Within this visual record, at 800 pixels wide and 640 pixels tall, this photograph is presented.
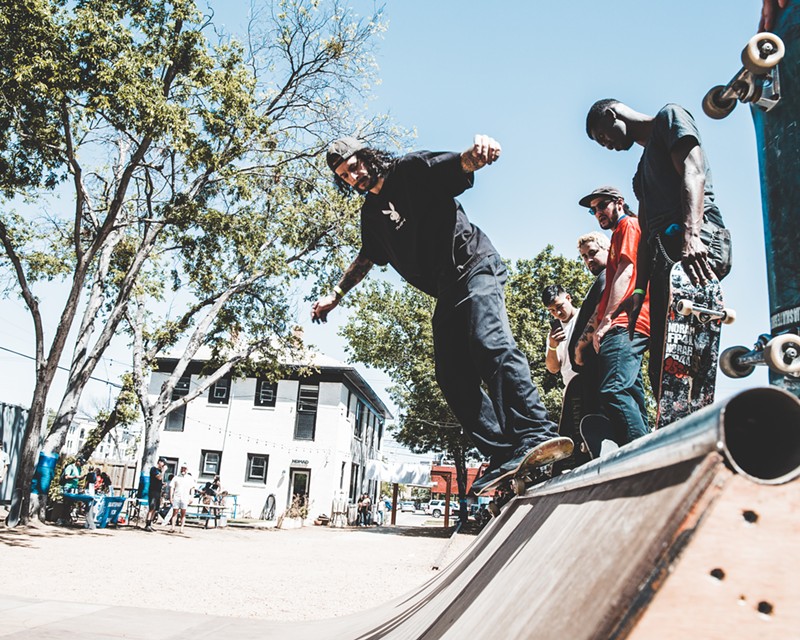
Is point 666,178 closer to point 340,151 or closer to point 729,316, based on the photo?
point 729,316

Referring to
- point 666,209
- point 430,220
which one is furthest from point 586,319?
point 430,220

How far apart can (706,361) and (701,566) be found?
6.58 ft

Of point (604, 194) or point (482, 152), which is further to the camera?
point (604, 194)

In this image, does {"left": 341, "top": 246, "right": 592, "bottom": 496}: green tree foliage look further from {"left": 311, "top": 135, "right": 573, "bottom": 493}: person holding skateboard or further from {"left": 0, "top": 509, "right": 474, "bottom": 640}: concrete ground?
{"left": 311, "top": 135, "right": 573, "bottom": 493}: person holding skateboard

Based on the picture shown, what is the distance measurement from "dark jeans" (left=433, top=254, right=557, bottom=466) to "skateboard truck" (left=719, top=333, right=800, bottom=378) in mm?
828

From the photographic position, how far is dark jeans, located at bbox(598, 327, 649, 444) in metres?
2.88

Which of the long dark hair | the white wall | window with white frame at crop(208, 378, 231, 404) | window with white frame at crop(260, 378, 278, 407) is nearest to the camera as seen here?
the long dark hair

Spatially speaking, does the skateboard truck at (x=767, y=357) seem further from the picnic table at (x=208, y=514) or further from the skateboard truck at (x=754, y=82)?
the picnic table at (x=208, y=514)

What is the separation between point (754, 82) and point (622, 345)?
155cm

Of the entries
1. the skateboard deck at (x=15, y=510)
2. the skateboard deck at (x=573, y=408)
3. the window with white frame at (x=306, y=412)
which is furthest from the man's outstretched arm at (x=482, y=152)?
the window with white frame at (x=306, y=412)

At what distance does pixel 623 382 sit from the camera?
9.82 ft

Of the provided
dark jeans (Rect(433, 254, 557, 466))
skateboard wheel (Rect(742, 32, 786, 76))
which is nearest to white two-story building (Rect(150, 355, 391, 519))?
dark jeans (Rect(433, 254, 557, 466))

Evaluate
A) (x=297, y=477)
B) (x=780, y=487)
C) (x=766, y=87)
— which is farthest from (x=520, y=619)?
(x=297, y=477)

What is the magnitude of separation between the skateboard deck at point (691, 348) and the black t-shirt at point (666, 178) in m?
0.33
